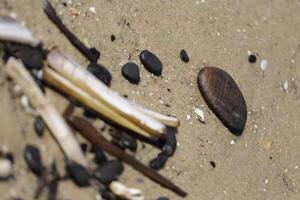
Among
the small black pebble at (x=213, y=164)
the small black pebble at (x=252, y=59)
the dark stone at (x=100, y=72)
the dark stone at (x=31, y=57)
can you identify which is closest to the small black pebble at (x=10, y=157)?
the dark stone at (x=31, y=57)

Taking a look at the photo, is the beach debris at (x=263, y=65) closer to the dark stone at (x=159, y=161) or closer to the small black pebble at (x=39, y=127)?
the dark stone at (x=159, y=161)

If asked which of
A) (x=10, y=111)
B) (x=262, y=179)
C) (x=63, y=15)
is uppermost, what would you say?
(x=63, y=15)

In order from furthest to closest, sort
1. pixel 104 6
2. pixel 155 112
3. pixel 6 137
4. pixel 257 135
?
pixel 257 135, pixel 104 6, pixel 155 112, pixel 6 137

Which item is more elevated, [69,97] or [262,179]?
[69,97]

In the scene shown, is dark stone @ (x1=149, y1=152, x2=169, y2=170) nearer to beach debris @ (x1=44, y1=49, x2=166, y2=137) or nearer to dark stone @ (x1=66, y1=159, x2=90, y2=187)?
beach debris @ (x1=44, y1=49, x2=166, y2=137)

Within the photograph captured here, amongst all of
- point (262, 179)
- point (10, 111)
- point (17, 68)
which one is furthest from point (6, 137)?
point (262, 179)

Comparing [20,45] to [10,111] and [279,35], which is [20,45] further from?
[279,35]

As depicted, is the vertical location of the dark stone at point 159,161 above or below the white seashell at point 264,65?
below

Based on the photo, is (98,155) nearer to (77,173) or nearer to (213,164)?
(77,173)
